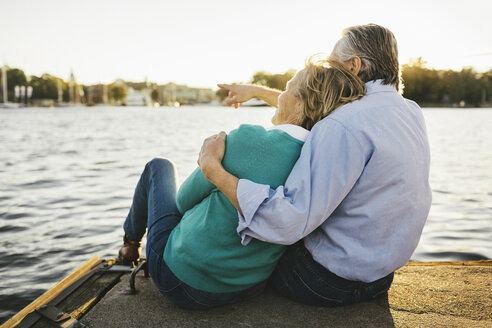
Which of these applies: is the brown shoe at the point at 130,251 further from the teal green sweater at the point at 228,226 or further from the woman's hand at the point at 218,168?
the woman's hand at the point at 218,168

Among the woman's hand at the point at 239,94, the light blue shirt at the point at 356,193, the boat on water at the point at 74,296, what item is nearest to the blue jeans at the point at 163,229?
the boat on water at the point at 74,296

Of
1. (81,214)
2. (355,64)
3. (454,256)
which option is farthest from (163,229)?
(81,214)

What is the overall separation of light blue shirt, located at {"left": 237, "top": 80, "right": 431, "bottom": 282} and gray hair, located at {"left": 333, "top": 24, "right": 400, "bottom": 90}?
6 centimetres

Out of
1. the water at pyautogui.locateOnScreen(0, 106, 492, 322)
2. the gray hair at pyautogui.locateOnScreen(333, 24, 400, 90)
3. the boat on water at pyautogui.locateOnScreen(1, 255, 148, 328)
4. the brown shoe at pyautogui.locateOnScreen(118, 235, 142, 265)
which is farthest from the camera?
the water at pyautogui.locateOnScreen(0, 106, 492, 322)

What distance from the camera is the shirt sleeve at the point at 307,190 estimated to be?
175cm

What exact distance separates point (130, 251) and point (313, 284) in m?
1.36

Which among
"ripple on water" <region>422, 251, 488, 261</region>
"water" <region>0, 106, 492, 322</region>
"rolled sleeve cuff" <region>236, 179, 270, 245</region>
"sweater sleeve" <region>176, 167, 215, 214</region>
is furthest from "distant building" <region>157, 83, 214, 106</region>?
"rolled sleeve cuff" <region>236, 179, 270, 245</region>

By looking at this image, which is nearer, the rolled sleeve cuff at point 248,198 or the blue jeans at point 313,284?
the rolled sleeve cuff at point 248,198

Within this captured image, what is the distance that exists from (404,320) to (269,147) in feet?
3.75

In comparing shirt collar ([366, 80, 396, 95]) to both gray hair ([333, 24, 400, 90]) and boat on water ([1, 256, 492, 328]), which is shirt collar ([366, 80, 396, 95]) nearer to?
gray hair ([333, 24, 400, 90])

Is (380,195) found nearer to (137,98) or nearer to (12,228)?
(12,228)

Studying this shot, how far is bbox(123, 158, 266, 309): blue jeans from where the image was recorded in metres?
2.15

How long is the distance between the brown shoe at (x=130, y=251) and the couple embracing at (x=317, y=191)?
798mm

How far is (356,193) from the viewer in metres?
1.89
